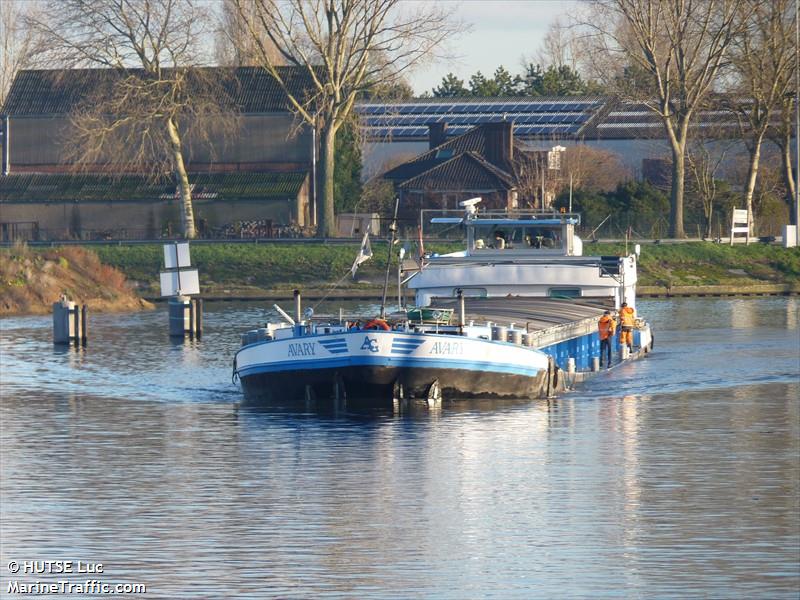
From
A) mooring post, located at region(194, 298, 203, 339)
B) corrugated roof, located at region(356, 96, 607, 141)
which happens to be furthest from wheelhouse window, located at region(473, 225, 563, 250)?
corrugated roof, located at region(356, 96, 607, 141)

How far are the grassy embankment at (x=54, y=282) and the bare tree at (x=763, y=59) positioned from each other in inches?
1477

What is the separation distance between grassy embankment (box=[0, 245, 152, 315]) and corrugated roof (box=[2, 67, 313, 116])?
26230 millimetres

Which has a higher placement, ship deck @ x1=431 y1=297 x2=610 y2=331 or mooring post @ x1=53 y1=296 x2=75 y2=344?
ship deck @ x1=431 y1=297 x2=610 y2=331

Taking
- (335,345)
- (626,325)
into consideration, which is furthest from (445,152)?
(335,345)

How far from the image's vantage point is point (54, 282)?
76688mm

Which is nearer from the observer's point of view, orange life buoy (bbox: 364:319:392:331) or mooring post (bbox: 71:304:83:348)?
orange life buoy (bbox: 364:319:392:331)

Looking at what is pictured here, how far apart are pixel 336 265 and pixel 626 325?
130ft

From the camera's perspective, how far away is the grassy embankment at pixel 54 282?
75.4m

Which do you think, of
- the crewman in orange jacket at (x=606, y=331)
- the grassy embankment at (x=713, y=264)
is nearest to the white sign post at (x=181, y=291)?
the crewman in orange jacket at (x=606, y=331)

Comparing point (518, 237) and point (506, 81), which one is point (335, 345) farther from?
point (506, 81)

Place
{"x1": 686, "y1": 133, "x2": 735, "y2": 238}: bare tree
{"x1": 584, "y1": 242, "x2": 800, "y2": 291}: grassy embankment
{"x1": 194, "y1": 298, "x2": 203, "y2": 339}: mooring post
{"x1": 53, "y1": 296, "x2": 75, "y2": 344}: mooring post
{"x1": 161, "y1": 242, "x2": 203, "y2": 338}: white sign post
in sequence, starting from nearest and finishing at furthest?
{"x1": 53, "y1": 296, "x2": 75, "y2": 344}: mooring post, {"x1": 161, "y1": 242, "x2": 203, "y2": 338}: white sign post, {"x1": 194, "y1": 298, "x2": 203, "y2": 339}: mooring post, {"x1": 584, "y1": 242, "x2": 800, "y2": 291}: grassy embankment, {"x1": 686, "y1": 133, "x2": 735, "y2": 238}: bare tree

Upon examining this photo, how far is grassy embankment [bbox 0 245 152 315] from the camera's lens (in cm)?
7544

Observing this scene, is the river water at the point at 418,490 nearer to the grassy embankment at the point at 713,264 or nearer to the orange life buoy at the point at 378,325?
the orange life buoy at the point at 378,325

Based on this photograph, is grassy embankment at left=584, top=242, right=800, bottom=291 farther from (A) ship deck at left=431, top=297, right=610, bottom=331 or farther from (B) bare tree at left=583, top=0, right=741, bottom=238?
(A) ship deck at left=431, top=297, right=610, bottom=331
